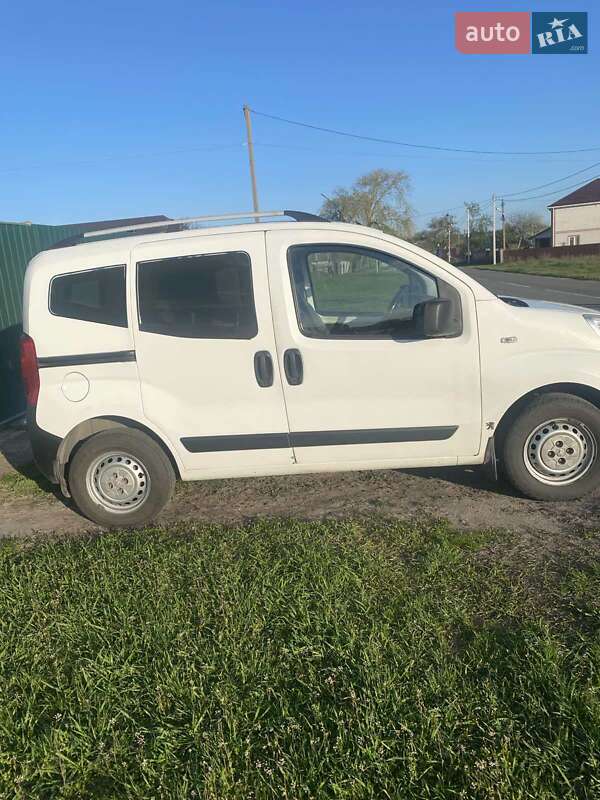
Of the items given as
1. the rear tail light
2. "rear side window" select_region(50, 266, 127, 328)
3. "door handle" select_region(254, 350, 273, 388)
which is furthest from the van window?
the rear tail light

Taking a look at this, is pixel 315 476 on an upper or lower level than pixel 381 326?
lower

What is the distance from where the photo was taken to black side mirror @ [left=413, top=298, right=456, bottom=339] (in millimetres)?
4113

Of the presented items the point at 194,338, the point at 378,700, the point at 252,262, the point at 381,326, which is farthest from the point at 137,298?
the point at 378,700

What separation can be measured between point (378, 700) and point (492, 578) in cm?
117

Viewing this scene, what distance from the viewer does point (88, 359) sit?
4348 millimetres

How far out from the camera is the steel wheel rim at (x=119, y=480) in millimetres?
4477

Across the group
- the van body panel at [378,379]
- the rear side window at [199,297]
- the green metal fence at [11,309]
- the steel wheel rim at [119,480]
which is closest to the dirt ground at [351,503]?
the steel wheel rim at [119,480]

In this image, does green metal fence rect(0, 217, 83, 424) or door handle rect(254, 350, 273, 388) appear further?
green metal fence rect(0, 217, 83, 424)

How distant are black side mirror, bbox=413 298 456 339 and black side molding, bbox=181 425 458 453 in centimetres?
67

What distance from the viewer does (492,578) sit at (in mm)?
3342

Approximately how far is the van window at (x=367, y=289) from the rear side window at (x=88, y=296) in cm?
125

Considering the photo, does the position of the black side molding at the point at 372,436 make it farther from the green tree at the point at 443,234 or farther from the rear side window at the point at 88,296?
the green tree at the point at 443,234

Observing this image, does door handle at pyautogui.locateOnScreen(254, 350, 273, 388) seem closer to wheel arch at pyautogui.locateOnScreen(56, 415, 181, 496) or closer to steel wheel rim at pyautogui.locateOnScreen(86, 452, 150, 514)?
wheel arch at pyautogui.locateOnScreen(56, 415, 181, 496)

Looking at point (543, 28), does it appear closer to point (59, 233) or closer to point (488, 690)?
point (59, 233)
